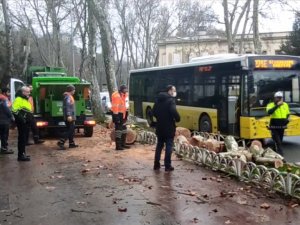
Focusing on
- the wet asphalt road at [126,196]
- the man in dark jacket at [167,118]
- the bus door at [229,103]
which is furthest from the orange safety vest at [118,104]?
the bus door at [229,103]

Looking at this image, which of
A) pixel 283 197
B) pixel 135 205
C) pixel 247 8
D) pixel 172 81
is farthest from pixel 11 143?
pixel 247 8

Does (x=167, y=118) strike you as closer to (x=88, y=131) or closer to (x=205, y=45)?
(x=88, y=131)

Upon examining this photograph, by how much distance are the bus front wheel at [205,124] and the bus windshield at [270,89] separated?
8.13ft

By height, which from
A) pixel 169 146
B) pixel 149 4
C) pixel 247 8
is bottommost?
pixel 169 146

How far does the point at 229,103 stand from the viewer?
15031mm

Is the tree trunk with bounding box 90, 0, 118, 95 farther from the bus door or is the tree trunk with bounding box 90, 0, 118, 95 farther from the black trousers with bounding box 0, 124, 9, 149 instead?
the black trousers with bounding box 0, 124, 9, 149

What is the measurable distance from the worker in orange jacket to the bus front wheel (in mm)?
4083

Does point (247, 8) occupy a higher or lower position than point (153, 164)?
higher

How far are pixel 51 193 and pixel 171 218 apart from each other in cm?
236

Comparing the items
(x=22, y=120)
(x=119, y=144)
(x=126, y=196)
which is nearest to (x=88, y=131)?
(x=119, y=144)

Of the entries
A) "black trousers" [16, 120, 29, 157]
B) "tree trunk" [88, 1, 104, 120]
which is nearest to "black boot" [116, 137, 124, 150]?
"black trousers" [16, 120, 29, 157]

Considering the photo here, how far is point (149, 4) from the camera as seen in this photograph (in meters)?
46.8

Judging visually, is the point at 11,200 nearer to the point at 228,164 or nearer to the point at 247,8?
the point at 228,164

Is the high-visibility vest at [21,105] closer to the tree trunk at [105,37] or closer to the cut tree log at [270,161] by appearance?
the cut tree log at [270,161]
